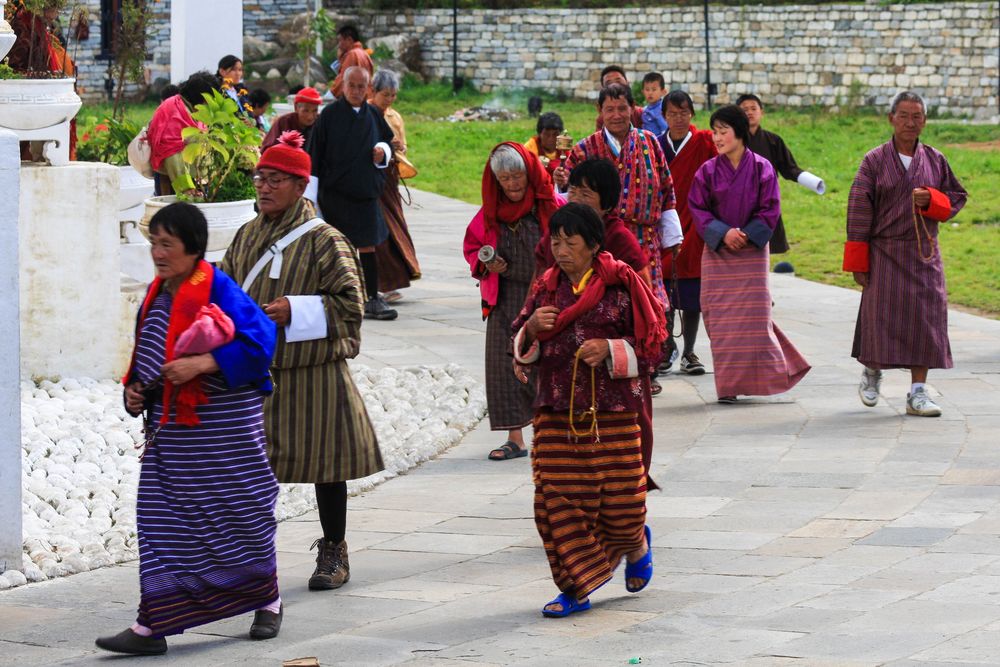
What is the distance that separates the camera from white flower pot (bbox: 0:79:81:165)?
9.38m

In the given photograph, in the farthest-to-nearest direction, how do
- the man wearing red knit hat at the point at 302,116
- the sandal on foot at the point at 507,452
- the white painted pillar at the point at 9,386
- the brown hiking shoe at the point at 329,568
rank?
the man wearing red knit hat at the point at 302,116 < the sandal on foot at the point at 507,452 < the white painted pillar at the point at 9,386 < the brown hiking shoe at the point at 329,568

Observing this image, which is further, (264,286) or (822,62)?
(822,62)

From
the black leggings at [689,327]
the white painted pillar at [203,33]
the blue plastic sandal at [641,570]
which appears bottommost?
the blue plastic sandal at [641,570]

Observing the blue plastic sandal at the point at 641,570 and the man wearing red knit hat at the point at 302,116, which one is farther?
the man wearing red knit hat at the point at 302,116

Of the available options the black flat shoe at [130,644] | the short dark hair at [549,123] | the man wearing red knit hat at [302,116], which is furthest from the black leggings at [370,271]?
the black flat shoe at [130,644]

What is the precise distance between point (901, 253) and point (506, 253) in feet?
7.59

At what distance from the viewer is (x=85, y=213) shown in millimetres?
9367

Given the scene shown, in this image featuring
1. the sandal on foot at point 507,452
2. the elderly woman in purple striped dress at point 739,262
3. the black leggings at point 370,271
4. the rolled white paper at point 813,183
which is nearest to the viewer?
the sandal on foot at point 507,452

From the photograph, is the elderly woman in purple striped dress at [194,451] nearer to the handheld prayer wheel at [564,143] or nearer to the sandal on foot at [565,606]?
the sandal on foot at [565,606]

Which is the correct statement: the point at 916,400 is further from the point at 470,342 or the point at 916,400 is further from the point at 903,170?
the point at 470,342

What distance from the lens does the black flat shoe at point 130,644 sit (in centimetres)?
504

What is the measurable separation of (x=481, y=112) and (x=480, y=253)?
22.8 metres

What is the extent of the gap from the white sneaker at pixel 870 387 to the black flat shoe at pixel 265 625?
4.55m

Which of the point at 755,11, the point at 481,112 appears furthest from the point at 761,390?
the point at 755,11
